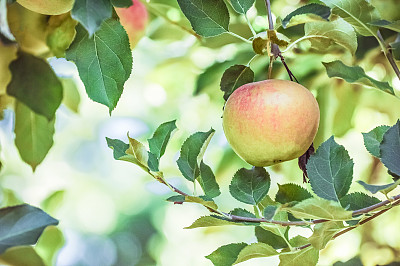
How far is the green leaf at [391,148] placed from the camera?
16.6 inches

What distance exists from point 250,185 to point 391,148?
12 centimetres

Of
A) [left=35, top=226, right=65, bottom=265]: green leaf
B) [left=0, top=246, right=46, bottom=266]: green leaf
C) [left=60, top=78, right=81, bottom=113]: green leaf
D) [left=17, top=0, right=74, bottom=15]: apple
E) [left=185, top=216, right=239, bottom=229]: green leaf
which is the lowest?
[left=35, top=226, right=65, bottom=265]: green leaf

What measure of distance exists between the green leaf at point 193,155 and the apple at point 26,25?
10.4 inches

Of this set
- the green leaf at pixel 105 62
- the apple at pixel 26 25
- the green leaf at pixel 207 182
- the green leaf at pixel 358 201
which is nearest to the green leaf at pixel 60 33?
the apple at pixel 26 25

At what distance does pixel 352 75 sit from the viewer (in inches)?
19.8

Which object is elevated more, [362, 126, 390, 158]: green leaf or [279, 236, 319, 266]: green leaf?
[362, 126, 390, 158]: green leaf

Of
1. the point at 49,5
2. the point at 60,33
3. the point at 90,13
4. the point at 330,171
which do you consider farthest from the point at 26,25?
the point at 330,171

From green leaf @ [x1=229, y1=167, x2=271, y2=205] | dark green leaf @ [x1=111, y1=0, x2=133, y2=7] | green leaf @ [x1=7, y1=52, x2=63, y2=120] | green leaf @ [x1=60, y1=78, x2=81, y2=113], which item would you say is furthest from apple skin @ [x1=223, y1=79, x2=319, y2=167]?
green leaf @ [x1=60, y1=78, x2=81, y2=113]

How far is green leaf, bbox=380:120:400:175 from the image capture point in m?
0.42

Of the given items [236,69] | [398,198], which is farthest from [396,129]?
[236,69]

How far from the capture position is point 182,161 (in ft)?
1.57

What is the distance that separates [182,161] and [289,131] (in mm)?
95

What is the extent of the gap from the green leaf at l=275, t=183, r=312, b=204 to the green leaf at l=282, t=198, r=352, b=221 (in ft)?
0.27

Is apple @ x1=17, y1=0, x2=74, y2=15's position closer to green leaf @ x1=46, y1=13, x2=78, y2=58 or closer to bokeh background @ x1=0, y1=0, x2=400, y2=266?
green leaf @ x1=46, y1=13, x2=78, y2=58
